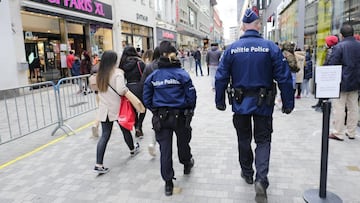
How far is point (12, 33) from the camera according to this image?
37.2 feet

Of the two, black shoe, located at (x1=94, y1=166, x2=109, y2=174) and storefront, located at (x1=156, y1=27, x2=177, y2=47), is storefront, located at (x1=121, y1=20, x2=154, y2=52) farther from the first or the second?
black shoe, located at (x1=94, y1=166, x2=109, y2=174)

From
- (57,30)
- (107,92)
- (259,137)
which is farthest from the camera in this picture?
(57,30)

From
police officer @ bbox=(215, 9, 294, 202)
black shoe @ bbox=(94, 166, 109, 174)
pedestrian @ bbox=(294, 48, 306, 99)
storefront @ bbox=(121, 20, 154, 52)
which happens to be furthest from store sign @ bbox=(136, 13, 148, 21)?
police officer @ bbox=(215, 9, 294, 202)

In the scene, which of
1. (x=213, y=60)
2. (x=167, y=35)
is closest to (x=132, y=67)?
(x=213, y=60)

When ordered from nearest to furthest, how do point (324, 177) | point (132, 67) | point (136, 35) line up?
point (324, 177) < point (132, 67) < point (136, 35)

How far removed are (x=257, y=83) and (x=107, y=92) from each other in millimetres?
2102

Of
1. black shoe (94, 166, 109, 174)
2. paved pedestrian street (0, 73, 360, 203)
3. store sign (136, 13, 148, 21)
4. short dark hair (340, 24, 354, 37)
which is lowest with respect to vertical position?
paved pedestrian street (0, 73, 360, 203)

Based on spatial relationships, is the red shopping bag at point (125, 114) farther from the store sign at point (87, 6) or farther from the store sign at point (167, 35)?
the store sign at point (167, 35)

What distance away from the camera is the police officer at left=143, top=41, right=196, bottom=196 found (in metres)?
3.54

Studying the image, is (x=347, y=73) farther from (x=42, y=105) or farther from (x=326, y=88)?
(x=42, y=105)

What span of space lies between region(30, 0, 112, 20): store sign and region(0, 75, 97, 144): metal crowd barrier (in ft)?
21.5

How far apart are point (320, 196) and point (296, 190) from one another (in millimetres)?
320

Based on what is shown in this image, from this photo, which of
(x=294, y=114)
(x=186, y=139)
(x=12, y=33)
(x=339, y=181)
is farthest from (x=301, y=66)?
(x=12, y=33)

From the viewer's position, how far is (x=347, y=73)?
16.6 ft
